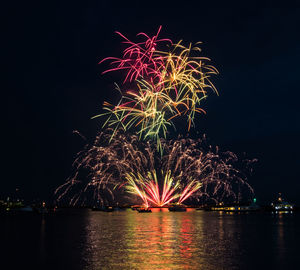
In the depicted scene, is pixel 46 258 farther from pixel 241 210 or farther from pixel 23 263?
pixel 241 210

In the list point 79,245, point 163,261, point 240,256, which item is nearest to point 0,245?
point 79,245

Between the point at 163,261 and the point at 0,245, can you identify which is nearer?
the point at 163,261

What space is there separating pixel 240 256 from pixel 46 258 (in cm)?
1168

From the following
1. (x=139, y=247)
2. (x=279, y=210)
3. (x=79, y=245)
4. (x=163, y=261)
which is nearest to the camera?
(x=163, y=261)

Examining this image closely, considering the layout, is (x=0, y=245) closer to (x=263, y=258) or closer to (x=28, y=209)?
(x=263, y=258)

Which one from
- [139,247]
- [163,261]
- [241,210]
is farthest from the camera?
[241,210]

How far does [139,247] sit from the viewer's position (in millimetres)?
25703

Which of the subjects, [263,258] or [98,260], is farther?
[263,258]

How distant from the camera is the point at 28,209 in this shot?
160500 mm

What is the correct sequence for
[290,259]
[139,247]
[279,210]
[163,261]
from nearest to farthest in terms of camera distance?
[163,261] < [290,259] < [139,247] < [279,210]

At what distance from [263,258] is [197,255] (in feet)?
12.9

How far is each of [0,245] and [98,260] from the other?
39.1 ft

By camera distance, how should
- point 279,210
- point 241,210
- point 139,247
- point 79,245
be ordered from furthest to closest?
point 279,210
point 241,210
point 79,245
point 139,247

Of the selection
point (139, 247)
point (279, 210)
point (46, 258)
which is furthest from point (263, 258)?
point (279, 210)
